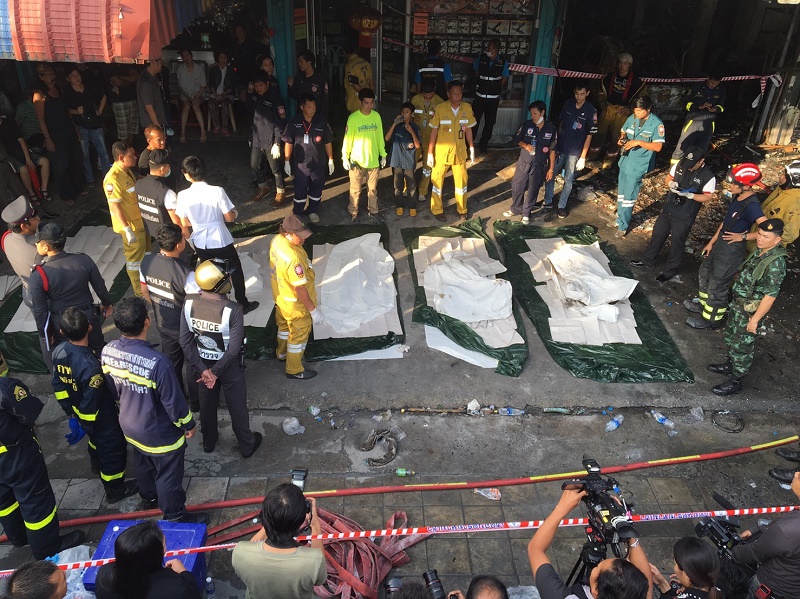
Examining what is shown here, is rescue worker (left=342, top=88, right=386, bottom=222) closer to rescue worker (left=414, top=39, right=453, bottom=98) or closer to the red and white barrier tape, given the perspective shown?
rescue worker (left=414, top=39, right=453, bottom=98)

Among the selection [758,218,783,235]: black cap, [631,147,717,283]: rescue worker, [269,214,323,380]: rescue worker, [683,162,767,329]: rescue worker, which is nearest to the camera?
[269,214,323,380]: rescue worker

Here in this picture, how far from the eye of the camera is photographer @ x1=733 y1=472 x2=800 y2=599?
3.45 meters

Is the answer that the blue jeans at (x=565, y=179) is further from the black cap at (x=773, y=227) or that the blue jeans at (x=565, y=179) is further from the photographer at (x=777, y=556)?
the photographer at (x=777, y=556)

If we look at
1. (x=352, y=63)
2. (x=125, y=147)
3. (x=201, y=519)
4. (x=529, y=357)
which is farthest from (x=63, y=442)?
(x=352, y=63)

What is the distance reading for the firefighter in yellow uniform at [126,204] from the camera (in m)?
6.22

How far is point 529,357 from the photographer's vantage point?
652 cm

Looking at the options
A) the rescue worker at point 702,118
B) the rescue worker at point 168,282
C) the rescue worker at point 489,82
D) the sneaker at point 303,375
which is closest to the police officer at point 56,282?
the rescue worker at point 168,282

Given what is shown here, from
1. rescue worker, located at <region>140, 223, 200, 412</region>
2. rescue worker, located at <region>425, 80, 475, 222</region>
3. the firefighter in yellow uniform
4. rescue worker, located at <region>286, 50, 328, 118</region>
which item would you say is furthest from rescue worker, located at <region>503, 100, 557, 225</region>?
rescue worker, located at <region>140, 223, 200, 412</region>

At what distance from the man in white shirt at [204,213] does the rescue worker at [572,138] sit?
15.6 feet

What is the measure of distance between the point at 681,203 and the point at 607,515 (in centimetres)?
515

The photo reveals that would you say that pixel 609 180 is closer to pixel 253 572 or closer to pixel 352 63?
pixel 352 63

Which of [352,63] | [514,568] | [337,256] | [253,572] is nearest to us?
[253,572]

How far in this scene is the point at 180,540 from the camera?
4.01 m

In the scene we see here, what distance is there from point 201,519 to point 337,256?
3.83 m
